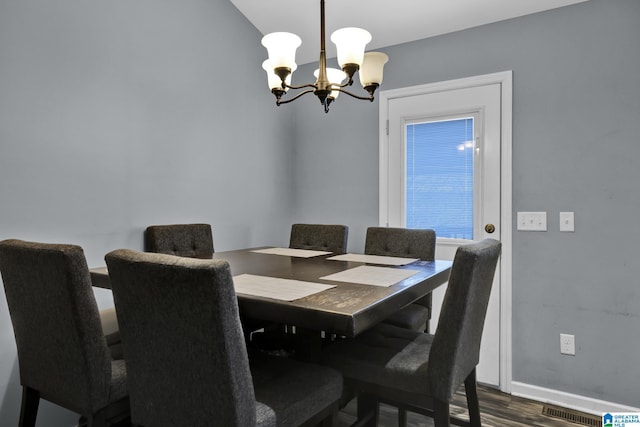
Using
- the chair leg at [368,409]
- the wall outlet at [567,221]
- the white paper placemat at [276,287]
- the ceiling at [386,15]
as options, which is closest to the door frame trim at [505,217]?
the wall outlet at [567,221]

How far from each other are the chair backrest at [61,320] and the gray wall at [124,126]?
0.65m

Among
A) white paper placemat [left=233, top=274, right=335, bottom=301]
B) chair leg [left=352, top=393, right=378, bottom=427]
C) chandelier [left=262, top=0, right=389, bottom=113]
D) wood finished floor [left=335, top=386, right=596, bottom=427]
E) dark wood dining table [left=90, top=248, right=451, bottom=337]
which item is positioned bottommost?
wood finished floor [left=335, top=386, right=596, bottom=427]

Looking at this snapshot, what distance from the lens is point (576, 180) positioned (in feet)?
7.48

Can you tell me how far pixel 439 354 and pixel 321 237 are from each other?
4.72ft

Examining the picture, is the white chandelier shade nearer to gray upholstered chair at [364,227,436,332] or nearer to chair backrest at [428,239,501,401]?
chair backrest at [428,239,501,401]

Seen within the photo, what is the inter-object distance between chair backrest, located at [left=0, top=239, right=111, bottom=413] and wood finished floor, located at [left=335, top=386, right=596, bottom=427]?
1312 mm

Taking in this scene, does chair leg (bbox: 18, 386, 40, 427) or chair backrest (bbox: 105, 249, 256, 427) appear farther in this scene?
chair leg (bbox: 18, 386, 40, 427)

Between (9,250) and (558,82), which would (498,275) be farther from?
(9,250)

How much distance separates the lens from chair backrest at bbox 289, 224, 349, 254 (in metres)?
2.53

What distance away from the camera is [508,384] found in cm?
247

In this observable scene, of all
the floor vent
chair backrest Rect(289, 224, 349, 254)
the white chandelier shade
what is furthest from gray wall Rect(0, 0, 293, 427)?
the floor vent

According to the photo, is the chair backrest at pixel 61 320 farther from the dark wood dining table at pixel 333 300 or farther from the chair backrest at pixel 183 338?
the dark wood dining table at pixel 333 300

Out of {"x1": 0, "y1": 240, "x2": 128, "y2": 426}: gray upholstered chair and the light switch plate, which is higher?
the light switch plate

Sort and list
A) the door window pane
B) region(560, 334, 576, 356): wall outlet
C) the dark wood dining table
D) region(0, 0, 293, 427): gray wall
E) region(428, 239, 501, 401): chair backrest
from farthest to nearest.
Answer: the door window pane < region(560, 334, 576, 356): wall outlet < region(0, 0, 293, 427): gray wall < region(428, 239, 501, 401): chair backrest < the dark wood dining table
